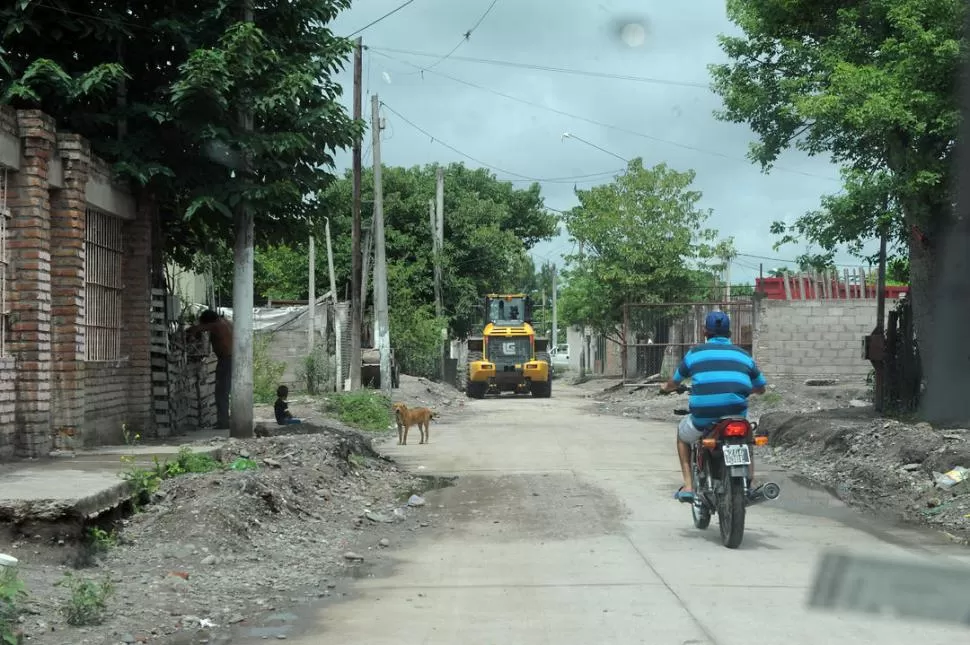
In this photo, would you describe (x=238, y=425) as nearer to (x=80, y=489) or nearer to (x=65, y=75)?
(x=65, y=75)

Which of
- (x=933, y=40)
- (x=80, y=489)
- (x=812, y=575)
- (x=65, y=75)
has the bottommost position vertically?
(x=812, y=575)

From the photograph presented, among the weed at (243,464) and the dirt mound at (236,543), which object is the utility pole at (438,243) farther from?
the weed at (243,464)

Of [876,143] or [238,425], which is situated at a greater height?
[876,143]

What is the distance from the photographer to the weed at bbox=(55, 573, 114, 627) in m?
5.89

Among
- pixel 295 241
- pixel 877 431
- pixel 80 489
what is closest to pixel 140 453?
pixel 80 489

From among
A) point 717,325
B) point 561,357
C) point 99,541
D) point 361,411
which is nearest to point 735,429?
point 717,325

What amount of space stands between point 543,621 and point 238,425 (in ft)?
28.9

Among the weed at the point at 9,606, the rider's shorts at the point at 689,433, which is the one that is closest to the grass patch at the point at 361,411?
the rider's shorts at the point at 689,433

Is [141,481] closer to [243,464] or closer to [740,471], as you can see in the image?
[243,464]

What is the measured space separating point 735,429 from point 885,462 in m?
5.14

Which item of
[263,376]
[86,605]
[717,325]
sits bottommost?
[86,605]

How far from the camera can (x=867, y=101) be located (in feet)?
49.5

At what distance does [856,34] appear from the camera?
1638 centimetres

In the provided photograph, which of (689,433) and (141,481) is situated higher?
(689,433)
